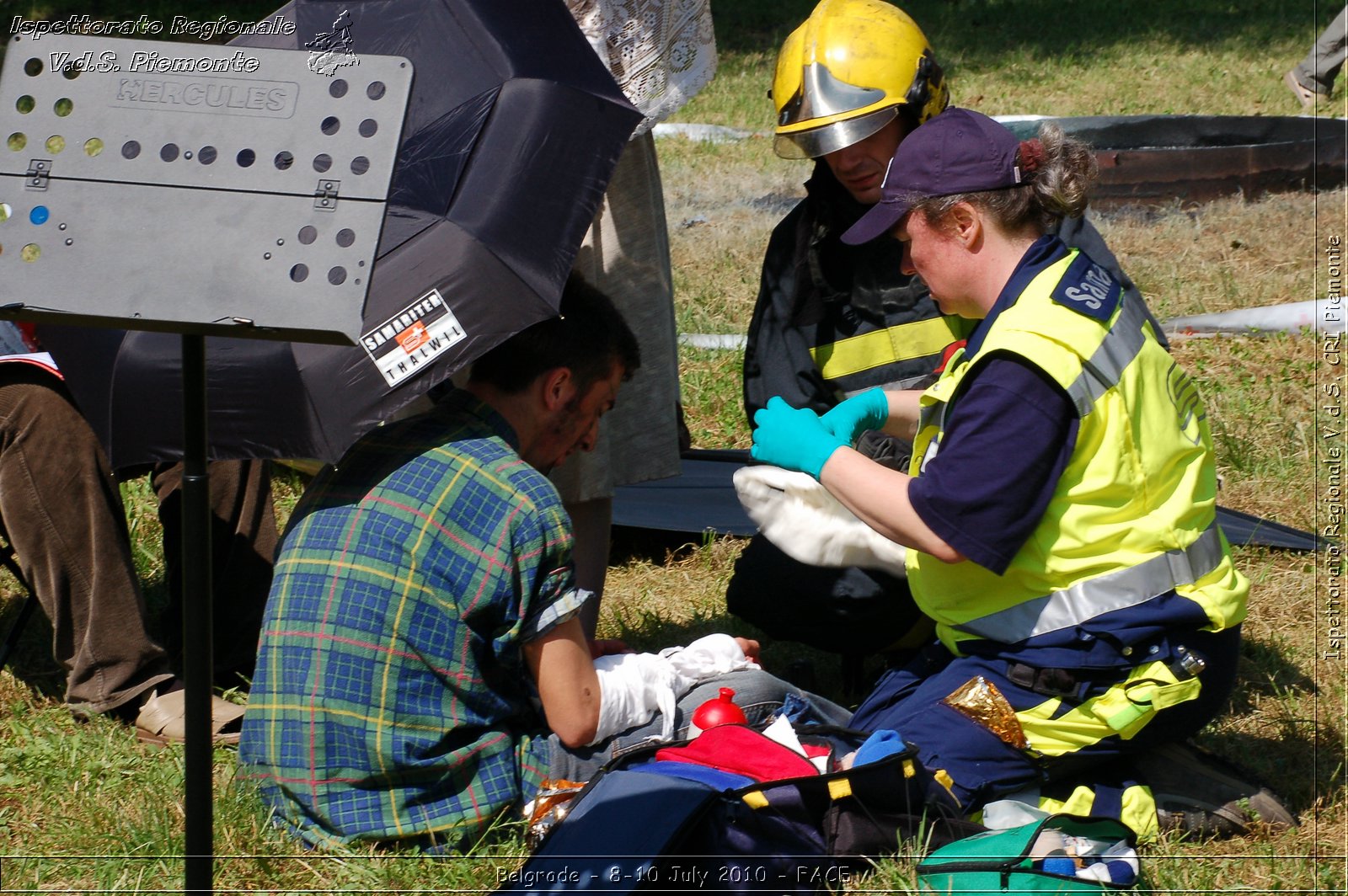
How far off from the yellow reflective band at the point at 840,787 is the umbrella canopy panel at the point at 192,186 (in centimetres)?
131

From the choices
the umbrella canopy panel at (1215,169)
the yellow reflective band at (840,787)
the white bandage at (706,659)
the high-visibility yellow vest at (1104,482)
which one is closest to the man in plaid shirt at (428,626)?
the white bandage at (706,659)

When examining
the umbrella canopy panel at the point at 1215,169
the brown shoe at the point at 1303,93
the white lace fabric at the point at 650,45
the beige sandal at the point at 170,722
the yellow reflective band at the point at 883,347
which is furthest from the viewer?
the brown shoe at the point at 1303,93

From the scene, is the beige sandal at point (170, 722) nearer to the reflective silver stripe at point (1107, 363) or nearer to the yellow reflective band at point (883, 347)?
the yellow reflective band at point (883, 347)

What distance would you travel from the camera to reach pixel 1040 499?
266 centimetres

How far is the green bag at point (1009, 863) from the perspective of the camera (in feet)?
8.43

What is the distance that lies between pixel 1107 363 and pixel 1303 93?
10.4m

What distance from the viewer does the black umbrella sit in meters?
2.62

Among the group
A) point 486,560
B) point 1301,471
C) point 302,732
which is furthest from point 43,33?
point 1301,471

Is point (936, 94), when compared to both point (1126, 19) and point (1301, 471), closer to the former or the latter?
point (1301, 471)

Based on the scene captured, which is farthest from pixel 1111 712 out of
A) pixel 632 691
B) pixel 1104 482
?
pixel 632 691

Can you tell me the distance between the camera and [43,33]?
2229 mm

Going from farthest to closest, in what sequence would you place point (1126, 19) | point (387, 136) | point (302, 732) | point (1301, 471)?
1. point (1126, 19)
2. point (1301, 471)
3. point (302, 732)
4. point (387, 136)

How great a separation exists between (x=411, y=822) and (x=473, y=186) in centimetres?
129

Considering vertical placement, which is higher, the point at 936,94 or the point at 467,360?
the point at 936,94
